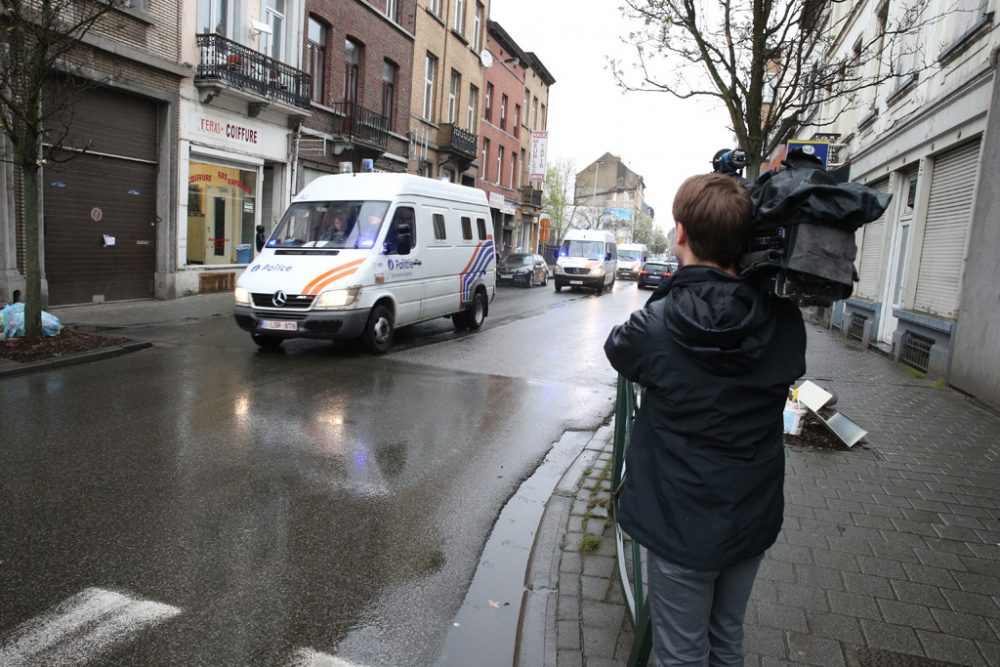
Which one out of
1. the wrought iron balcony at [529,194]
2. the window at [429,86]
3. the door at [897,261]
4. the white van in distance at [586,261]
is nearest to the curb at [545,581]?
the door at [897,261]

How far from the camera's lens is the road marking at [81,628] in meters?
2.76

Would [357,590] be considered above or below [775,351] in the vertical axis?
below

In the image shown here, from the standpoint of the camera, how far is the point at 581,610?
3.22 metres

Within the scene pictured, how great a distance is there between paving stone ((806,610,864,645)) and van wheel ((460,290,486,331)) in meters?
10.2

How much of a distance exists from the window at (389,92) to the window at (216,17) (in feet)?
26.7

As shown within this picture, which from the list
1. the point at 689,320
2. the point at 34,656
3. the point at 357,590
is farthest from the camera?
the point at 357,590

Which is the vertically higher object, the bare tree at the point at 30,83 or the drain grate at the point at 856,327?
Answer: the bare tree at the point at 30,83

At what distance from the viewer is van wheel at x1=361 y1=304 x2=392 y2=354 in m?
9.74

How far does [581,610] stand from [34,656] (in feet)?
7.26

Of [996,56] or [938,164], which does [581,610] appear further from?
[938,164]

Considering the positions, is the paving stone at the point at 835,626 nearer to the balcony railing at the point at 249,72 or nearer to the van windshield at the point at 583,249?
the balcony railing at the point at 249,72

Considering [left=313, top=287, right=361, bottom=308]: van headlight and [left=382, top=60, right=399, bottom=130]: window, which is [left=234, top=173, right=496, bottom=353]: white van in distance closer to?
[left=313, top=287, right=361, bottom=308]: van headlight

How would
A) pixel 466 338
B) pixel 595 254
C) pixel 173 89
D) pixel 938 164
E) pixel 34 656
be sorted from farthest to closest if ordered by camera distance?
pixel 595 254 → pixel 173 89 → pixel 466 338 → pixel 938 164 → pixel 34 656

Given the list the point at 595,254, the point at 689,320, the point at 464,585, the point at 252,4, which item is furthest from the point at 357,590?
the point at 595,254
